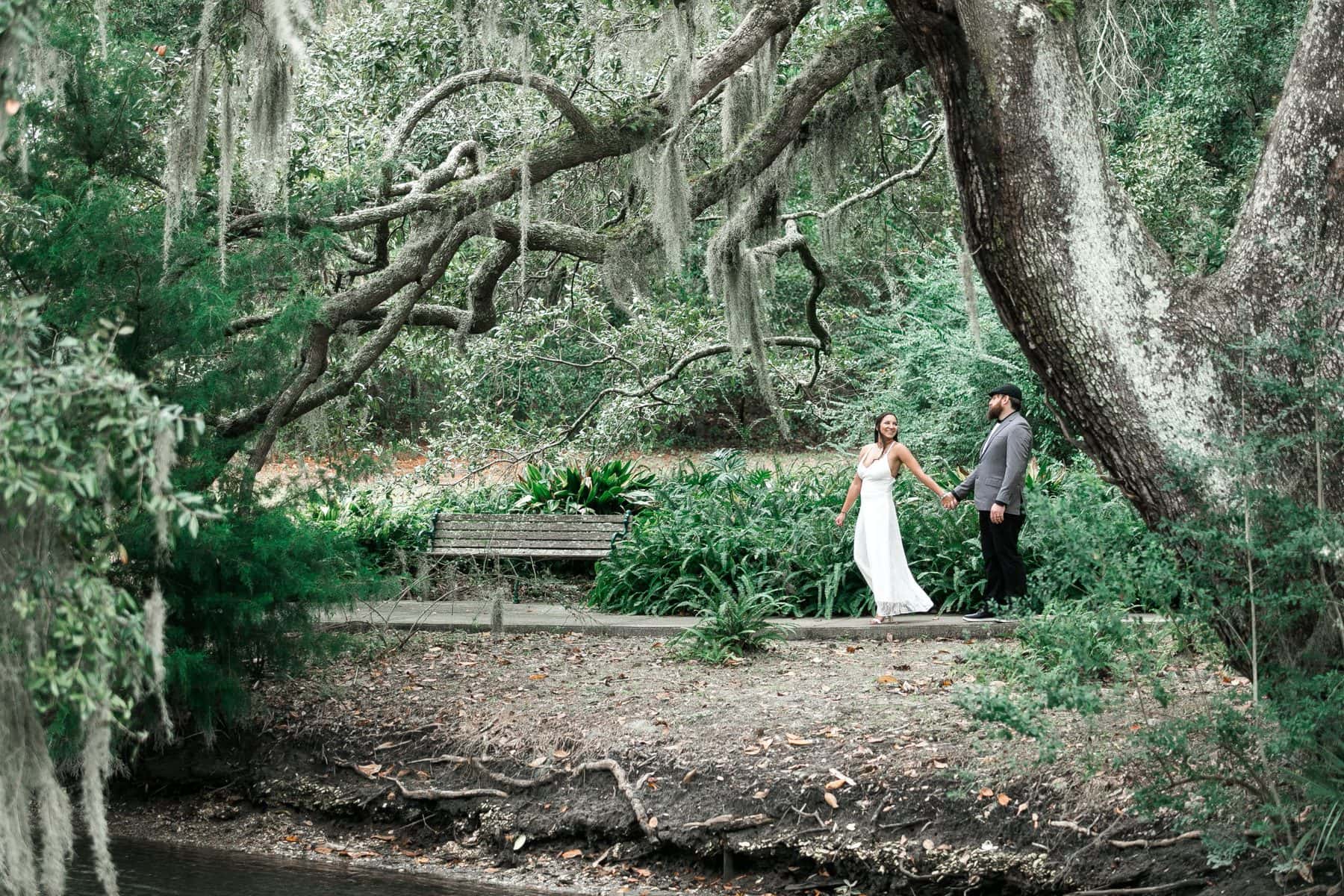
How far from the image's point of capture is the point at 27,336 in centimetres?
346

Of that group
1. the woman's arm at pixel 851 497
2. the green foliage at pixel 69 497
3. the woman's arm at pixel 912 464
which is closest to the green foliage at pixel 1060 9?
the green foliage at pixel 69 497

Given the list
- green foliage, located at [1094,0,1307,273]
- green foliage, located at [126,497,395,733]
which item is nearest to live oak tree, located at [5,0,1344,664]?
green foliage, located at [126,497,395,733]

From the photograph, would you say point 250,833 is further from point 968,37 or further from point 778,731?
point 968,37

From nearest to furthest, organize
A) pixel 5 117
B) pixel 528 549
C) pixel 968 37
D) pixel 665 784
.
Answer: pixel 5 117
pixel 968 37
pixel 665 784
pixel 528 549

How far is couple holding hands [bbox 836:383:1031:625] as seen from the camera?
948 centimetres

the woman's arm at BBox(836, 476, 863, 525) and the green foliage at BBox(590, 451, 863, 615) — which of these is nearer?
the woman's arm at BBox(836, 476, 863, 525)

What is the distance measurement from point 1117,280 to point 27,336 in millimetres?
4188

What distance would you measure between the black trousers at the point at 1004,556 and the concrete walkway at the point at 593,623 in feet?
0.90

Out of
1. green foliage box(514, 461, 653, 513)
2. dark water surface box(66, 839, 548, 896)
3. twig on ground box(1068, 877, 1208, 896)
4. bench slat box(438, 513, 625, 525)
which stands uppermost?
green foliage box(514, 461, 653, 513)

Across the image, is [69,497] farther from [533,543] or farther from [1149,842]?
[533,543]

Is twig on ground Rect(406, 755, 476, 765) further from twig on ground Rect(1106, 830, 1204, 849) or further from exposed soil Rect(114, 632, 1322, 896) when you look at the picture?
twig on ground Rect(1106, 830, 1204, 849)

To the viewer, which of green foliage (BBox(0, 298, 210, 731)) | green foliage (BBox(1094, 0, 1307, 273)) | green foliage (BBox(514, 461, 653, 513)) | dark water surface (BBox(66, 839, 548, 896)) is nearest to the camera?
green foliage (BBox(0, 298, 210, 731))

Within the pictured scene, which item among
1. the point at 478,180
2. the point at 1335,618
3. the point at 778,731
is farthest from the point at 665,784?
the point at 478,180

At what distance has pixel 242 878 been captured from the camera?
698cm
